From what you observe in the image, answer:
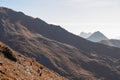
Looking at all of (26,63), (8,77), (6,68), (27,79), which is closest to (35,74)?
(26,63)

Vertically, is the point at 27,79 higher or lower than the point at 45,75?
lower

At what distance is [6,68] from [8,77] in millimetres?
2521

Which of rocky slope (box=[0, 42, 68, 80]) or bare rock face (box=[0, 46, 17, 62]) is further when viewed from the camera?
bare rock face (box=[0, 46, 17, 62])

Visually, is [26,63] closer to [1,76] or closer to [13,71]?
[13,71]

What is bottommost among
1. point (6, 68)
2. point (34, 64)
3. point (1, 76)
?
point (1, 76)

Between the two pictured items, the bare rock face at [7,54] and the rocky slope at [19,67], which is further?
the bare rock face at [7,54]

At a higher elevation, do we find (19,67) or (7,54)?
(7,54)

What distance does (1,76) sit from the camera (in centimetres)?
2130

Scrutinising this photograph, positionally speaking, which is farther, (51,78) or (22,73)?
(51,78)

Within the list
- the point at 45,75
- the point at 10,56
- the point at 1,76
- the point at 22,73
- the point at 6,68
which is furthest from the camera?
the point at 45,75

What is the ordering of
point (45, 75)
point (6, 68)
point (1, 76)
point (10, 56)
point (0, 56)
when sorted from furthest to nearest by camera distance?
point (45, 75) → point (10, 56) → point (0, 56) → point (6, 68) → point (1, 76)

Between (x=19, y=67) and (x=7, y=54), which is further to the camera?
(x=7, y=54)

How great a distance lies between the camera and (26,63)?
31453 mm

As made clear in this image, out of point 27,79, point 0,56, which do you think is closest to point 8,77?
point 27,79
